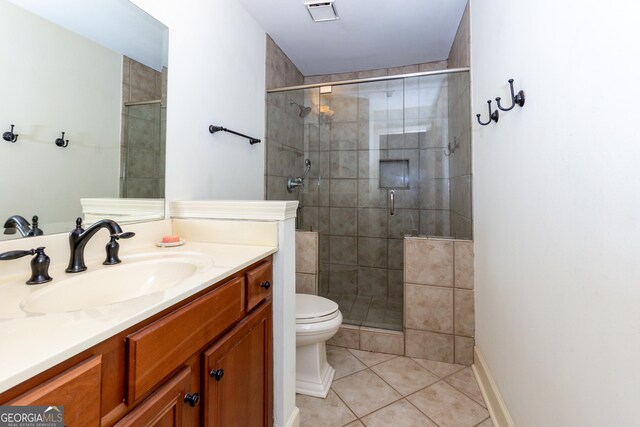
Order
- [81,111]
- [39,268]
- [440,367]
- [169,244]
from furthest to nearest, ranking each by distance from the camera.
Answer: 1. [440,367]
2. [169,244]
3. [81,111]
4. [39,268]

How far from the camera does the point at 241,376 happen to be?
924 millimetres

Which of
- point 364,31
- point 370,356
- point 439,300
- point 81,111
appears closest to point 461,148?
point 439,300

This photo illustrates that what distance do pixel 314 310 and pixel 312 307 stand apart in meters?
0.05

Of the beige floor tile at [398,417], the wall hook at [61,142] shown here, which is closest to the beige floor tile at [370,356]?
the beige floor tile at [398,417]

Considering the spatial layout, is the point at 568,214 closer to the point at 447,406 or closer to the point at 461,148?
the point at 447,406

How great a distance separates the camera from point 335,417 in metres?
1.41

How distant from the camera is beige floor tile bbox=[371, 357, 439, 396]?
5.40ft

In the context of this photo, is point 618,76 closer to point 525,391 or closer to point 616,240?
point 616,240

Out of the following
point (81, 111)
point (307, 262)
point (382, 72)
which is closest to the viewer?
point (81, 111)

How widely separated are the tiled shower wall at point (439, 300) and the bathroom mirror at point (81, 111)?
1549 millimetres

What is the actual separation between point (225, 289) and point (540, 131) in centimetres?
111

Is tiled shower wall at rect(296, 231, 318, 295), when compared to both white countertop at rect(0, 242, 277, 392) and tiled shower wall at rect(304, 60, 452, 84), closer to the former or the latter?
white countertop at rect(0, 242, 277, 392)

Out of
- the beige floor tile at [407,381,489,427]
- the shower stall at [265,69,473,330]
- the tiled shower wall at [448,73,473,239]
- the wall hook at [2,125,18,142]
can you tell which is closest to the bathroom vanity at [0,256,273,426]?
the wall hook at [2,125,18,142]

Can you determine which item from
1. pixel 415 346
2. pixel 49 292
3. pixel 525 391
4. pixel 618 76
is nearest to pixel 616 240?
pixel 618 76
